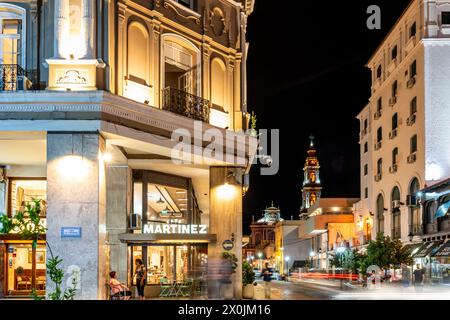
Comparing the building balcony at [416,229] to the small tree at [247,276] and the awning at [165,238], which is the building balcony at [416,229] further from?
the awning at [165,238]

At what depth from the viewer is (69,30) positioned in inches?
784

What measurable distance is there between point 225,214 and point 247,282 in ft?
11.6

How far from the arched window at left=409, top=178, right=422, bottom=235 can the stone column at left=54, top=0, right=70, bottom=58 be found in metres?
34.8

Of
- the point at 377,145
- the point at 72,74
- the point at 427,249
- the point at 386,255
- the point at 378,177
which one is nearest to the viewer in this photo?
the point at 72,74

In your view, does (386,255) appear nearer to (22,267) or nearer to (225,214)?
(225,214)

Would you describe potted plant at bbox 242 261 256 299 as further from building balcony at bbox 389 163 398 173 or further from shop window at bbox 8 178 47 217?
building balcony at bbox 389 163 398 173

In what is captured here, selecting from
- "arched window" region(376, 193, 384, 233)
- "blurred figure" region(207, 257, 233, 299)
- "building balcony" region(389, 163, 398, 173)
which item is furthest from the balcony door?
"arched window" region(376, 193, 384, 233)

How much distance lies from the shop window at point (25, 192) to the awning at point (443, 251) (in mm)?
25411

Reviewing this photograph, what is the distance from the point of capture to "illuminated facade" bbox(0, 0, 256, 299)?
63.2 ft

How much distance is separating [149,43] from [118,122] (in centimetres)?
340

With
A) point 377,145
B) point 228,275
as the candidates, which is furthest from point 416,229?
point 228,275

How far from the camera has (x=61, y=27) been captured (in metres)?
19.8

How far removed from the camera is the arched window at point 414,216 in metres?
49.2
